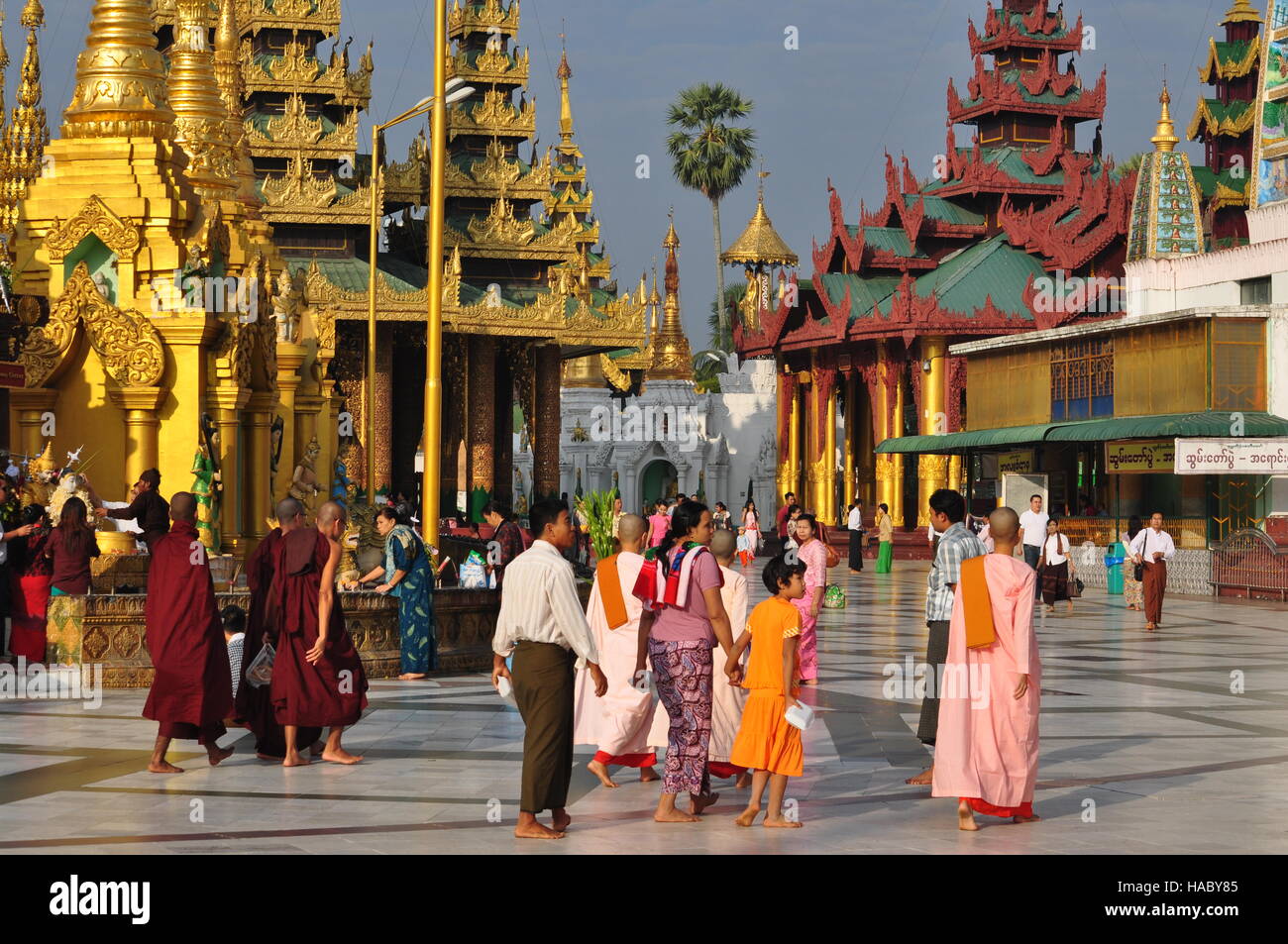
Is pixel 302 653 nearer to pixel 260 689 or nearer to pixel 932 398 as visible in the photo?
pixel 260 689

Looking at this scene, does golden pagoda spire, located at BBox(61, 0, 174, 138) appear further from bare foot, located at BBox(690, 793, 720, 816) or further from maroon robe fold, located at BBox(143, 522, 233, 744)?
bare foot, located at BBox(690, 793, 720, 816)

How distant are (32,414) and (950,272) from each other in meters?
35.9

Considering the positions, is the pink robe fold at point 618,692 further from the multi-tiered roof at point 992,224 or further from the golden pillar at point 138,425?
the multi-tiered roof at point 992,224

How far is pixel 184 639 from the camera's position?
11.1m

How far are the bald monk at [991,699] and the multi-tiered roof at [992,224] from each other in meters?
39.2

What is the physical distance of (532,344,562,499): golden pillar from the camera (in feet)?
163

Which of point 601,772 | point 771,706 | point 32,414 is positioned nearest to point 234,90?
point 32,414

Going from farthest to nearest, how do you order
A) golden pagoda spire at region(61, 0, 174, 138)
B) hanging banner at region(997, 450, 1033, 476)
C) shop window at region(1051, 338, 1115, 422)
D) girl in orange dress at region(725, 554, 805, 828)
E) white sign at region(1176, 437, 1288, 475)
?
1. hanging banner at region(997, 450, 1033, 476)
2. shop window at region(1051, 338, 1115, 422)
3. white sign at region(1176, 437, 1288, 475)
4. golden pagoda spire at region(61, 0, 174, 138)
5. girl in orange dress at region(725, 554, 805, 828)

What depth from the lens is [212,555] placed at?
64.3 feet

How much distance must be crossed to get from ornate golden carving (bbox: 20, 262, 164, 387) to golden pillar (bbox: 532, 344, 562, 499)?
30037 mm

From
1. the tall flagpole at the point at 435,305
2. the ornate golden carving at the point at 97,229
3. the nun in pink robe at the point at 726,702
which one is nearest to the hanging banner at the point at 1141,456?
the tall flagpole at the point at 435,305

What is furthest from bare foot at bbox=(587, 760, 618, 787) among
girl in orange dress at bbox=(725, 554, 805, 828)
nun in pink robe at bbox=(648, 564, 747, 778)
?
girl in orange dress at bbox=(725, 554, 805, 828)

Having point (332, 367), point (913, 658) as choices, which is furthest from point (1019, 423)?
point (913, 658)

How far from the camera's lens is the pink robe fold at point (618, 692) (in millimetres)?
10875
